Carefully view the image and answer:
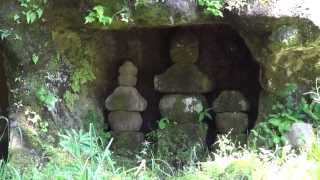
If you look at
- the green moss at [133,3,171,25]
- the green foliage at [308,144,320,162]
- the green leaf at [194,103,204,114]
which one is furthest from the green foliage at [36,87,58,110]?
the green foliage at [308,144,320,162]

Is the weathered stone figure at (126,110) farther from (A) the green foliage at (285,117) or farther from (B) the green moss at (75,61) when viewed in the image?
(A) the green foliage at (285,117)

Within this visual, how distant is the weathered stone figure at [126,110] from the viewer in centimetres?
614

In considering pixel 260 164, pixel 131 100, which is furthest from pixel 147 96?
pixel 260 164

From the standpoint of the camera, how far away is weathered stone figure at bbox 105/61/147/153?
20.1 ft

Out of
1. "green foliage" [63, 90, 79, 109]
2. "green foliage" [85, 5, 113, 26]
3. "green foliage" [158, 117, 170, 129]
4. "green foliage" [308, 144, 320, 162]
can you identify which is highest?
"green foliage" [85, 5, 113, 26]

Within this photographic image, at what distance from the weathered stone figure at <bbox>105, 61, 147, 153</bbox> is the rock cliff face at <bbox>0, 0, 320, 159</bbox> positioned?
0.14 metres

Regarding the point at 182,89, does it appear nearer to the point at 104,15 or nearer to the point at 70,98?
the point at 70,98

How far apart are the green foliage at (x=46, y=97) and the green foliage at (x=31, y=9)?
654 millimetres

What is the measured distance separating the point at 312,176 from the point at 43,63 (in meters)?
2.64

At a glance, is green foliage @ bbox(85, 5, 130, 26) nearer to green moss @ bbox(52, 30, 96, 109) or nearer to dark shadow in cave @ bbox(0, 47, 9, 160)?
green moss @ bbox(52, 30, 96, 109)

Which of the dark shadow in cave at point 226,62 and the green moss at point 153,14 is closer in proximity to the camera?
the green moss at point 153,14

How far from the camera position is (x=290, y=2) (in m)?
4.84

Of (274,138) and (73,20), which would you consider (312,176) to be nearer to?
(274,138)

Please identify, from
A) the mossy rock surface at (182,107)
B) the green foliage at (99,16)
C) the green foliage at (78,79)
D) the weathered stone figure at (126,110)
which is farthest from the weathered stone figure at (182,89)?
the green foliage at (99,16)
